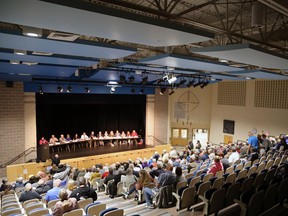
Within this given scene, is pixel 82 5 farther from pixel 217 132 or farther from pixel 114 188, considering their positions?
pixel 217 132

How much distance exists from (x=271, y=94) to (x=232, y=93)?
286 centimetres

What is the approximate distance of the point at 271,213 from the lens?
18.5 feet

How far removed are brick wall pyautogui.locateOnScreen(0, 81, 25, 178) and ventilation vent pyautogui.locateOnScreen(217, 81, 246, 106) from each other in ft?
46.4

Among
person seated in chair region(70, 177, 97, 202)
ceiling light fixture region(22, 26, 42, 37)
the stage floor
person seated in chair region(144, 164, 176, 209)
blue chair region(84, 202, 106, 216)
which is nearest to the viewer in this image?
ceiling light fixture region(22, 26, 42, 37)

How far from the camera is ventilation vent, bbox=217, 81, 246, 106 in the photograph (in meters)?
18.0

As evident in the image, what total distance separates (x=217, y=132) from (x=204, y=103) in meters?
2.59

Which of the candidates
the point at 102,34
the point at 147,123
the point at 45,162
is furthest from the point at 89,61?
the point at 147,123

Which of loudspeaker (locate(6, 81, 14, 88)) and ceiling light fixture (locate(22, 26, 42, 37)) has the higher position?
ceiling light fixture (locate(22, 26, 42, 37))

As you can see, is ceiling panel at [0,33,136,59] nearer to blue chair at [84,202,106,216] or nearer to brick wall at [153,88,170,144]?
blue chair at [84,202,106,216]

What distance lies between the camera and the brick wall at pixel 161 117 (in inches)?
772

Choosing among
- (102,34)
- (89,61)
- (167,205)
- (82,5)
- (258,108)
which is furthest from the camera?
(258,108)

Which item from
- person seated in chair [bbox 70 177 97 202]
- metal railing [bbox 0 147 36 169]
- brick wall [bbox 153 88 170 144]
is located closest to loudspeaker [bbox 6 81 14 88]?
metal railing [bbox 0 147 36 169]

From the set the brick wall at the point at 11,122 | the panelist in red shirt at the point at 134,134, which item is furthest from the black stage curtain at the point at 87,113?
the brick wall at the point at 11,122

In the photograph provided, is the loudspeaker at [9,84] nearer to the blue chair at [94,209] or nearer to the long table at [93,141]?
the long table at [93,141]
